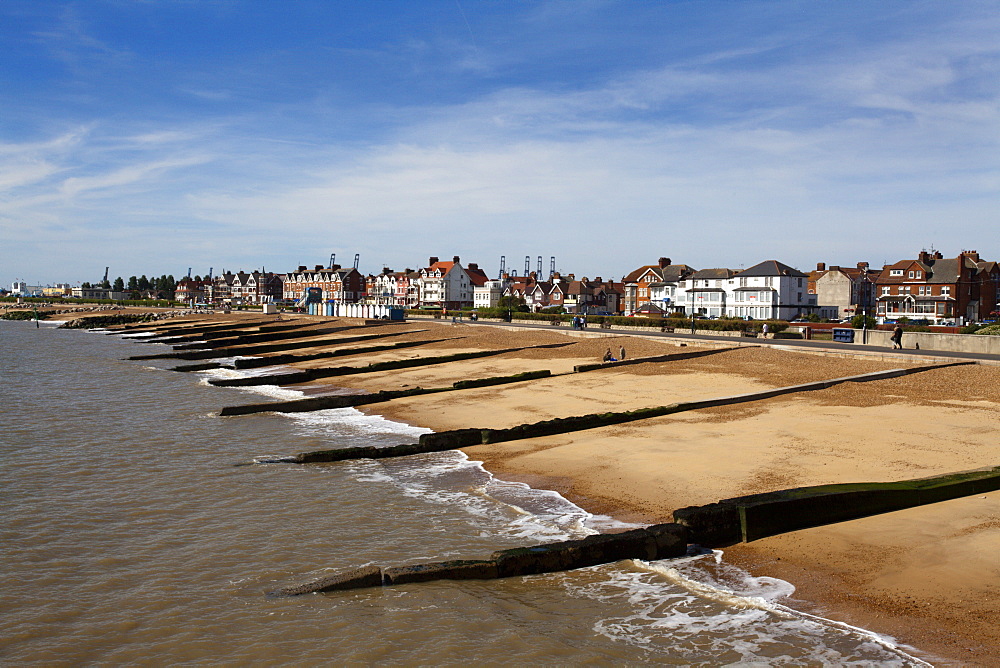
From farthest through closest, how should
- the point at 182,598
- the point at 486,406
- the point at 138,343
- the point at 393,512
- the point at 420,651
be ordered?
the point at 138,343 → the point at 486,406 → the point at 393,512 → the point at 182,598 → the point at 420,651

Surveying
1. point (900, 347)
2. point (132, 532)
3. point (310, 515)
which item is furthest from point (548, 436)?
point (900, 347)

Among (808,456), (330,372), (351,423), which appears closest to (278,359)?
(330,372)

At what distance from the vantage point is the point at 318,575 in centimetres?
Answer: 1096

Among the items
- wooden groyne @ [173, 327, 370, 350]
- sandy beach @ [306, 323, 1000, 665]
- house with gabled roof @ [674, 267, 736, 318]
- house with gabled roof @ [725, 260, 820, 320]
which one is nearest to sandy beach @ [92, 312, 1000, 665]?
sandy beach @ [306, 323, 1000, 665]

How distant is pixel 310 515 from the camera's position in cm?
1402

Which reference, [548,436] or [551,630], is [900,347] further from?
[551,630]

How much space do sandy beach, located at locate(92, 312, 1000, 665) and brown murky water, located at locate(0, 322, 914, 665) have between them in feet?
2.69

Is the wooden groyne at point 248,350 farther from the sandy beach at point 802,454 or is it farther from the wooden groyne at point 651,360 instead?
the wooden groyne at point 651,360

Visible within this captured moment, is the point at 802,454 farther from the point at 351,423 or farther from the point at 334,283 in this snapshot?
the point at 334,283

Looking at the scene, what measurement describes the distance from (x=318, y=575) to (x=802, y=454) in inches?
468

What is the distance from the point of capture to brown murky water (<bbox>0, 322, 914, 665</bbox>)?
343 inches

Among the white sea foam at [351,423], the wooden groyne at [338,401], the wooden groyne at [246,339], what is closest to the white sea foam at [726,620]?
the white sea foam at [351,423]

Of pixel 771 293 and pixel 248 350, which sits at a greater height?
pixel 771 293

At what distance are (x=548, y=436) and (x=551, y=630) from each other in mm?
11821
